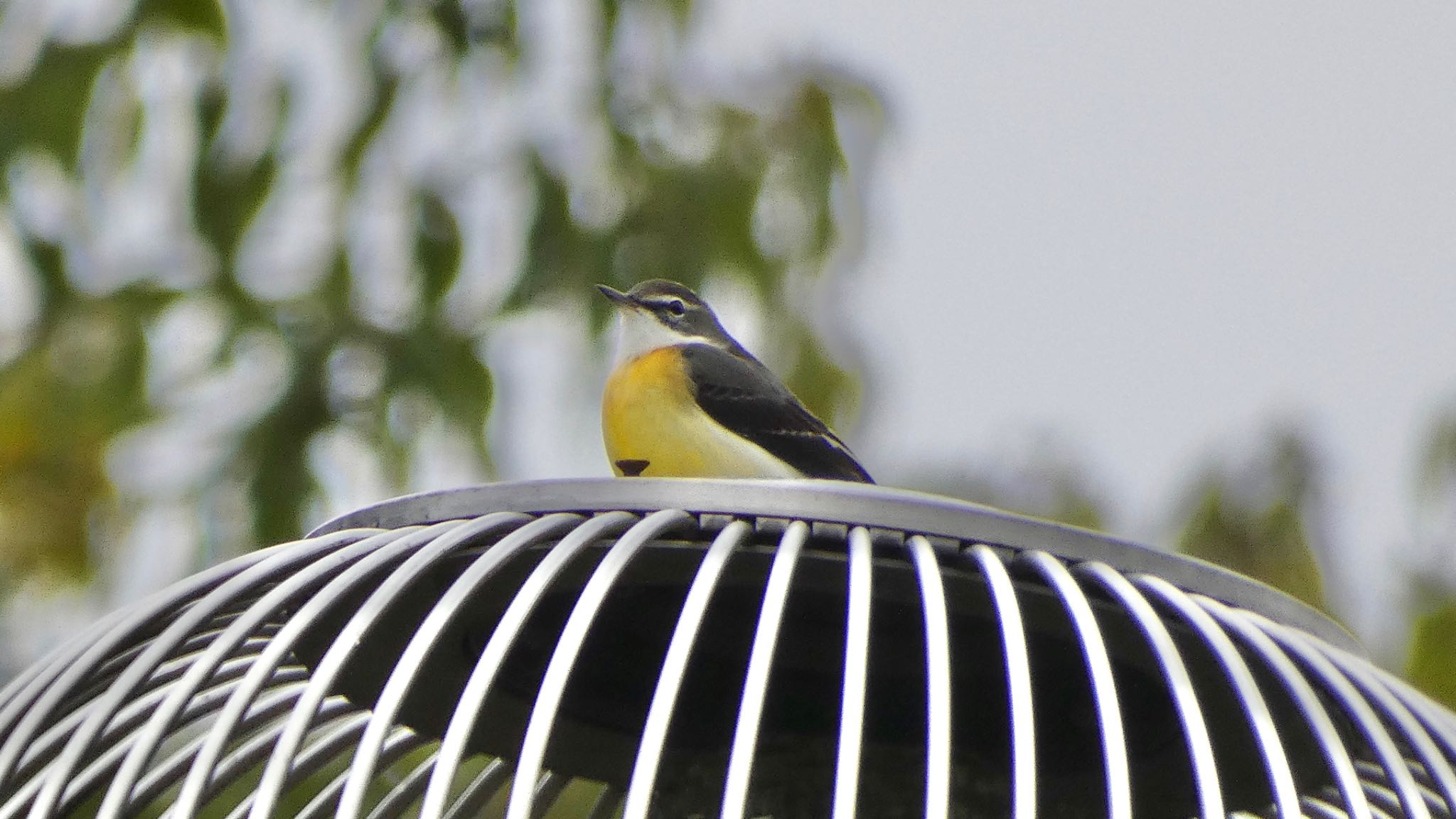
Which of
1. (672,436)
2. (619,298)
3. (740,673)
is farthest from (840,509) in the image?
(619,298)

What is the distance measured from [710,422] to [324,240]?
2.37 m

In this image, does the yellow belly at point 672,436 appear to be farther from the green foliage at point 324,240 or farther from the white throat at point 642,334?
the green foliage at point 324,240

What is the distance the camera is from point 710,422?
285cm

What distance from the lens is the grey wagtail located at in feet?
9.04

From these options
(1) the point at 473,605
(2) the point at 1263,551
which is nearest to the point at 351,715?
(1) the point at 473,605

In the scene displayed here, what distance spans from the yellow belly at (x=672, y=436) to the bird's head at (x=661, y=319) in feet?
1.23

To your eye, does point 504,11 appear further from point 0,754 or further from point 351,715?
point 0,754

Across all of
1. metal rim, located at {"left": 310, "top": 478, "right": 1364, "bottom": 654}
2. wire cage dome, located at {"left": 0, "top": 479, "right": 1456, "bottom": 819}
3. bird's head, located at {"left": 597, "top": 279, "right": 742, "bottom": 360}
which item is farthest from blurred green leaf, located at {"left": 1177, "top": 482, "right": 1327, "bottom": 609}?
metal rim, located at {"left": 310, "top": 478, "right": 1364, "bottom": 654}

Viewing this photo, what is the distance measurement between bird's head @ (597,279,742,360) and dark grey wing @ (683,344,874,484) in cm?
29

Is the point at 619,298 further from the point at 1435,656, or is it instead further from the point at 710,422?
the point at 1435,656

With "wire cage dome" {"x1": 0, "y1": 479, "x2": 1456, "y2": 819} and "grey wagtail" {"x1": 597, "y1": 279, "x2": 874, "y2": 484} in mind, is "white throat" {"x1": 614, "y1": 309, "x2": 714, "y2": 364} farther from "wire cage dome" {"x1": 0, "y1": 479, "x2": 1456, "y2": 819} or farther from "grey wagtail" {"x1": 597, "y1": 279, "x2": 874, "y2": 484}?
"wire cage dome" {"x1": 0, "y1": 479, "x2": 1456, "y2": 819}

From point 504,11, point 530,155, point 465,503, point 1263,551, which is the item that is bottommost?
point 1263,551

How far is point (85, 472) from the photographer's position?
4160 millimetres

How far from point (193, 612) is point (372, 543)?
7.5 inches
